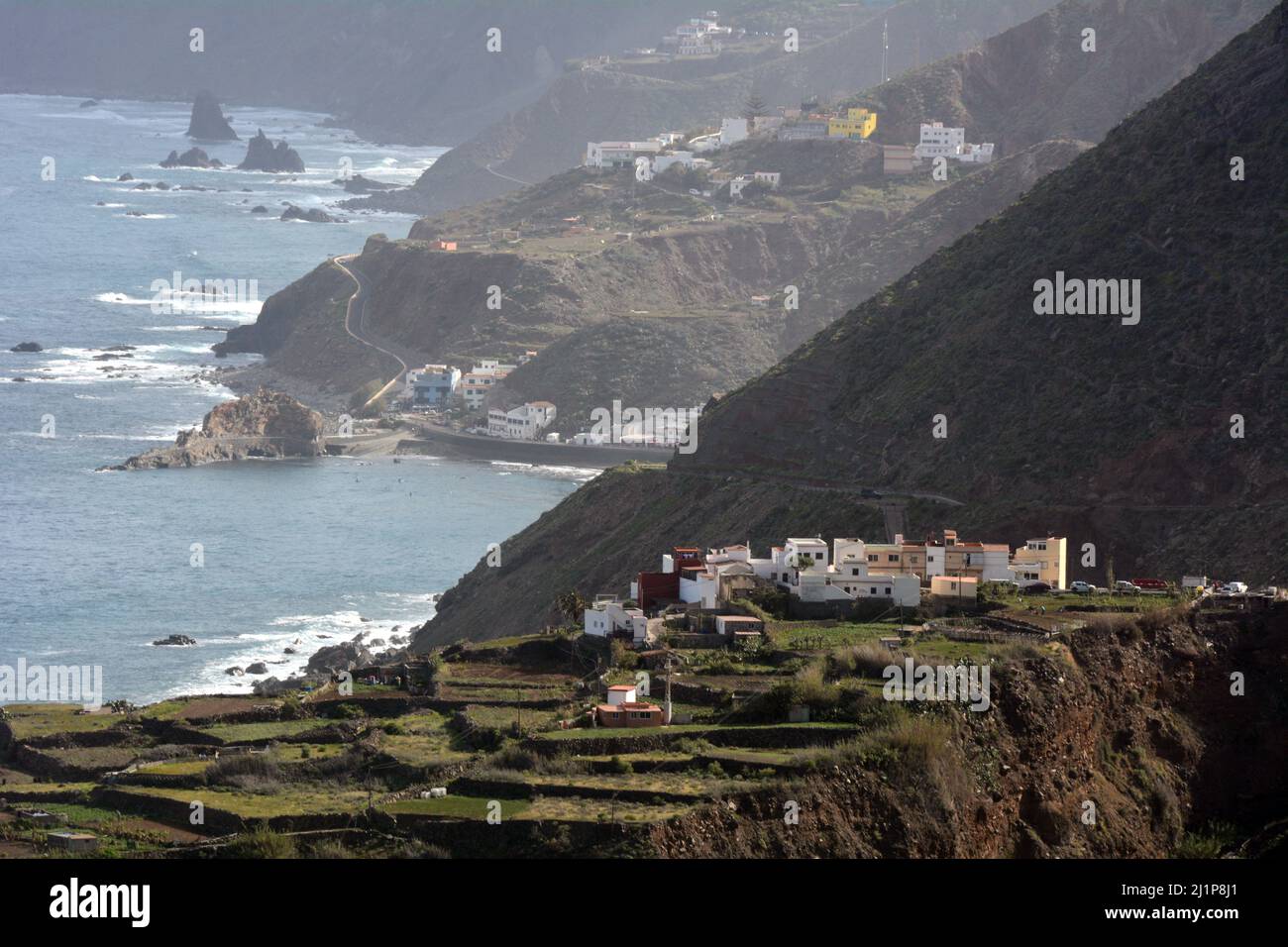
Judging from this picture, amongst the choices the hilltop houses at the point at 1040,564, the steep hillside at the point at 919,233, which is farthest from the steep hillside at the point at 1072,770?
the steep hillside at the point at 919,233

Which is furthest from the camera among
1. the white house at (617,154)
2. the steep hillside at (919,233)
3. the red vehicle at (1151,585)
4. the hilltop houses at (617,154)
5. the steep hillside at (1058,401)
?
the white house at (617,154)

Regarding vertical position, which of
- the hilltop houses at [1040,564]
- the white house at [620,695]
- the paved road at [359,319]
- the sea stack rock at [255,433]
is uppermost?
the paved road at [359,319]

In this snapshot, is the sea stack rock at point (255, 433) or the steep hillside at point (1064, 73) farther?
the steep hillside at point (1064, 73)

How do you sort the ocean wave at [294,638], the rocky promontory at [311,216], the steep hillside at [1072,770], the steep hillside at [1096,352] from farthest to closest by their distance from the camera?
the rocky promontory at [311,216], the ocean wave at [294,638], the steep hillside at [1096,352], the steep hillside at [1072,770]

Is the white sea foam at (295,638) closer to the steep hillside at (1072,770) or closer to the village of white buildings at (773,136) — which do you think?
the steep hillside at (1072,770)

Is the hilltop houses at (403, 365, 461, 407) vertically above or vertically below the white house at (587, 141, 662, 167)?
below

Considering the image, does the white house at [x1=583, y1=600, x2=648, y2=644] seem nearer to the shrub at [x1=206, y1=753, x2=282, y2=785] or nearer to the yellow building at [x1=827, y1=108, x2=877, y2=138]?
the shrub at [x1=206, y1=753, x2=282, y2=785]

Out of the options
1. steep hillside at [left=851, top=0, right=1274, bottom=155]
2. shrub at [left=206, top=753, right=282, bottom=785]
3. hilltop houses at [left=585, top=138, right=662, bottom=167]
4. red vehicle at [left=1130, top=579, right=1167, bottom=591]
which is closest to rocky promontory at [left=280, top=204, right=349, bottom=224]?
hilltop houses at [left=585, top=138, right=662, bottom=167]

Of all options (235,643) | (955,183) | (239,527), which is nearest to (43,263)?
(955,183)
